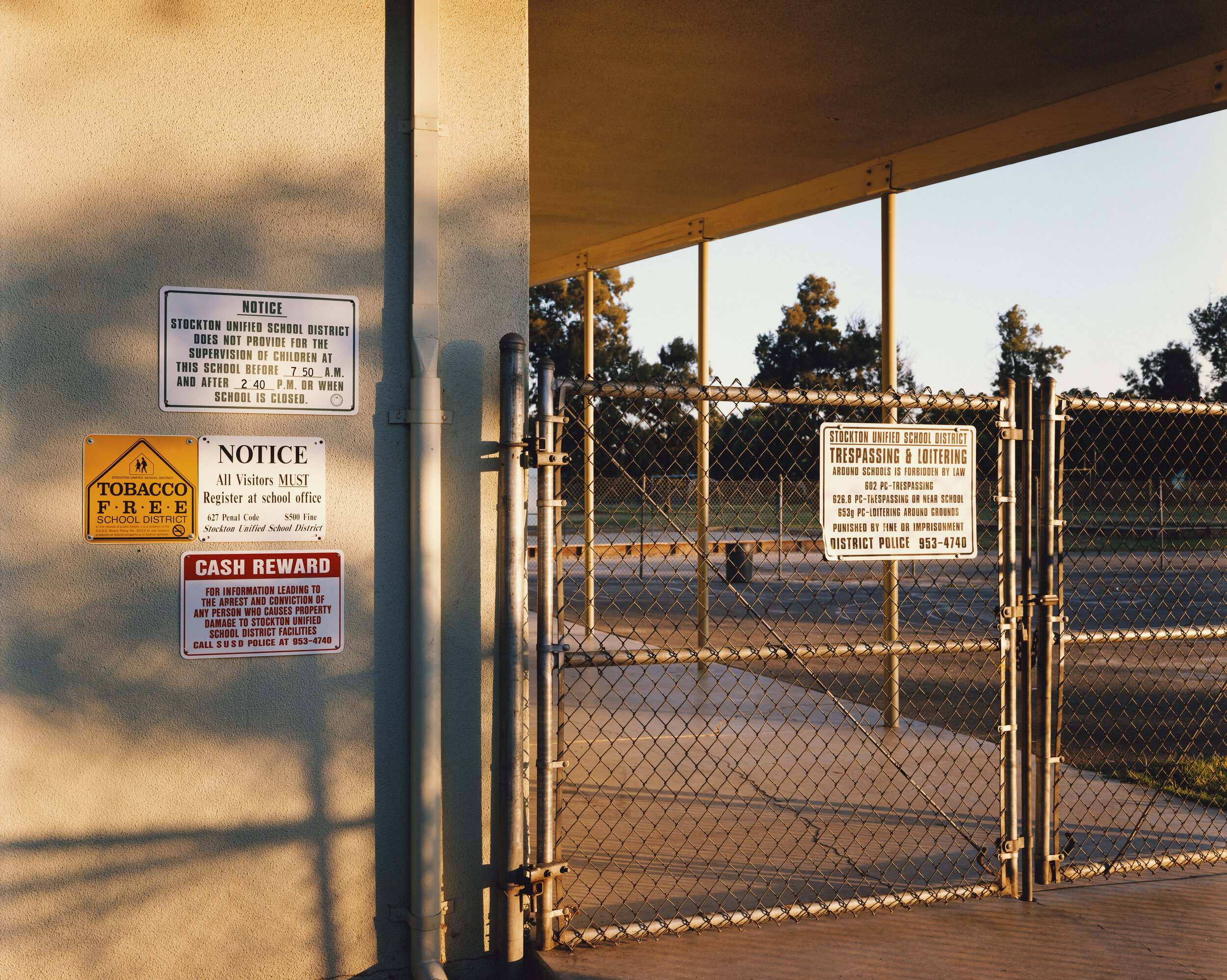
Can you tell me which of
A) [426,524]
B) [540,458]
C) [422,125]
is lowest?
[426,524]

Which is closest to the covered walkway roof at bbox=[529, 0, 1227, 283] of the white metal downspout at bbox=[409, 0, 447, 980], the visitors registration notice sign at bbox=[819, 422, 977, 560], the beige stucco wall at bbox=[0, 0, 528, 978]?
the white metal downspout at bbox=[409, 0, 447, 980]

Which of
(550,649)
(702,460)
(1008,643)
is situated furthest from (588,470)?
(702,460)

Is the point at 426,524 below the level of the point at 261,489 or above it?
below

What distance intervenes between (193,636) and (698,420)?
4668 mm

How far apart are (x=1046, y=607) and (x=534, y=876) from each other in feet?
8.01

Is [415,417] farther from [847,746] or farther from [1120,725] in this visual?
[1120,725]

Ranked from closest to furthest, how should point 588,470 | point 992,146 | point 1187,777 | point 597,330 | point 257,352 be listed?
1. point 257,352
2. point 588,470
3. point 1187,777
4. point 992,146
5. point 597,330

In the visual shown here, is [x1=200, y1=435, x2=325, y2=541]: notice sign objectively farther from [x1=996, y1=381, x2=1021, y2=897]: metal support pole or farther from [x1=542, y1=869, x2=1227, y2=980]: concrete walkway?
[x1=996, y1=381, x2=1021, y2=897]: metal support pole

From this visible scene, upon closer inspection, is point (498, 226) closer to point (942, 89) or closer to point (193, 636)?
point (193, 636)

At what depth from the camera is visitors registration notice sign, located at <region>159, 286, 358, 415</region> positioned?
3.21 meters

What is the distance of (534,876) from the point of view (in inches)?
135

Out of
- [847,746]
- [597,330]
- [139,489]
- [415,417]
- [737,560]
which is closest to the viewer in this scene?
[139,489]

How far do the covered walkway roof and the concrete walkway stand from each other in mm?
4121

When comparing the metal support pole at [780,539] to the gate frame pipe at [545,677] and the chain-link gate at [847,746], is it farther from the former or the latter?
the gate frame pipe at [545,677]
